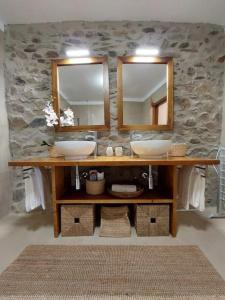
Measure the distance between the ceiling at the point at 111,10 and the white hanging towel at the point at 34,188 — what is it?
1.78 meters

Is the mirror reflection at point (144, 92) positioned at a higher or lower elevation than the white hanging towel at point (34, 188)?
higher

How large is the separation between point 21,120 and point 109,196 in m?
1.48

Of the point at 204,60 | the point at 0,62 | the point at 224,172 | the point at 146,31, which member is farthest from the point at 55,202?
the point at 204,60

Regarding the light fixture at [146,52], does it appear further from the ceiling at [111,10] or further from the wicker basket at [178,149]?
the wicker basket at [178,149]

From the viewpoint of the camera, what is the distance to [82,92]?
225 centimetres

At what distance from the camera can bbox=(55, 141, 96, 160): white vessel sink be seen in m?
1.76

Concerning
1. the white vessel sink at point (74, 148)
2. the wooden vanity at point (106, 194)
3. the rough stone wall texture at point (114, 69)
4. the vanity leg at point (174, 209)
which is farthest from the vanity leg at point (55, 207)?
the vanity leg at point (174, 209)

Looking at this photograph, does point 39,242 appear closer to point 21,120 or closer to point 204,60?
point 21,120

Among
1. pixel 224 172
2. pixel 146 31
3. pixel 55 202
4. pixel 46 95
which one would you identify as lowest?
pixel 55 202

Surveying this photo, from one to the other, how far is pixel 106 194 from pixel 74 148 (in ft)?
2.06

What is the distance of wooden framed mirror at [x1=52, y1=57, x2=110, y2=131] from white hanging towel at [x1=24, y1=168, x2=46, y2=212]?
2.14 ft

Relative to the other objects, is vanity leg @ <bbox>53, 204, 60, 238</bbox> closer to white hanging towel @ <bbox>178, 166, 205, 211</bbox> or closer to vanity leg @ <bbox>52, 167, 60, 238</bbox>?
vanity leg @ <bbox>52, 167, 60, 238</bbox>

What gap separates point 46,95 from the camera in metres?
2.29

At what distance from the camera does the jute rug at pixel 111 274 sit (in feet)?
3.77
